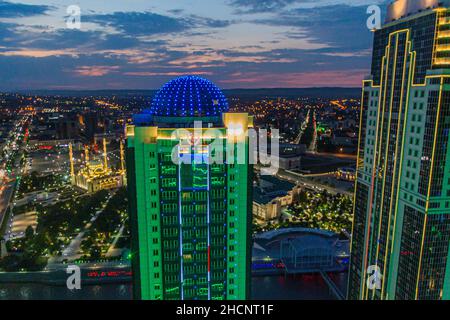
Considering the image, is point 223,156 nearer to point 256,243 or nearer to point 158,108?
point 158,108

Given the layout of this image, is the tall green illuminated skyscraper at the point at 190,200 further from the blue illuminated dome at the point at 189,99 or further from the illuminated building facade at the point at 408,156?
the illuminated building facade at the point at 408,156

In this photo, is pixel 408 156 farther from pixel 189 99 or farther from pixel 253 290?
pixel 253 290

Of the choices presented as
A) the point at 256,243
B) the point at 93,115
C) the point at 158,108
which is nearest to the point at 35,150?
the point at 93,115

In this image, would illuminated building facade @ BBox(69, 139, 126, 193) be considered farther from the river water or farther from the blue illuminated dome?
the blue illuminated dome

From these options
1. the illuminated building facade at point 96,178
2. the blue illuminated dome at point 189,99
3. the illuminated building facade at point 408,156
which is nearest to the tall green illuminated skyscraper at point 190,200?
the blue illuminated dome at point 189,99

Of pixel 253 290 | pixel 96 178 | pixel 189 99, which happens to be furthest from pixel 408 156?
pixel 96 178

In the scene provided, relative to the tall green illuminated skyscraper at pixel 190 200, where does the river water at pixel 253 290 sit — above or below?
below

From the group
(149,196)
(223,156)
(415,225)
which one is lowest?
(415,225)
